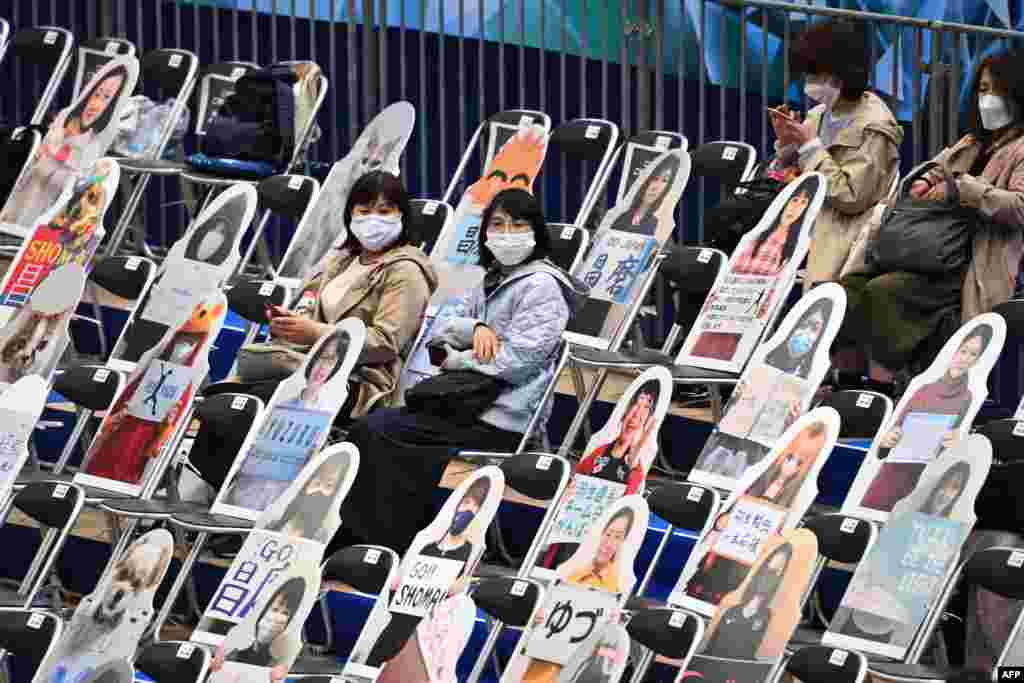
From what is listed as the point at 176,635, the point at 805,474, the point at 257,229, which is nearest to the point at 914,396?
the point at 805,474

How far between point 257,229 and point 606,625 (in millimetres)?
3015

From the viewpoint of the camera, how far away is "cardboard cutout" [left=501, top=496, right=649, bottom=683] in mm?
6582

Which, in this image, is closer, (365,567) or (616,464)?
(365,567)

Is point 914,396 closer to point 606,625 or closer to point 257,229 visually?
point 606,625

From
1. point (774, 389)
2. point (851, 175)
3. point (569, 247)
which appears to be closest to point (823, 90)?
point (851, 175)

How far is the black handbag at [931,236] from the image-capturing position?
24.6 ft

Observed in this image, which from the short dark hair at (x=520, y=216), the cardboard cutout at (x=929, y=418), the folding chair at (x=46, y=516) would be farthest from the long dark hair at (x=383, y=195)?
the cardboard cutout at (x=929, y=418)

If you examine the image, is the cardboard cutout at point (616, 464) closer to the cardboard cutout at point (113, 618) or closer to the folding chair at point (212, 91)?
the cardboard cutout at point (113, 618)

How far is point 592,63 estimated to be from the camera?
31.3ft

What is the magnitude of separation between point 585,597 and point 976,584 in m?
0.95

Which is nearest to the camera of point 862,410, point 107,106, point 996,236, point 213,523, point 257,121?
point 862,410

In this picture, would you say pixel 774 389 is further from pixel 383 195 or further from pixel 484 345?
pixel 383 195

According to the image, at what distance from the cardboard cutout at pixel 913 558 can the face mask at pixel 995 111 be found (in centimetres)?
136

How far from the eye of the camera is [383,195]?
808 centimetres
